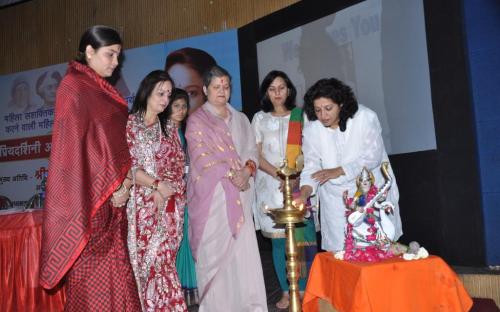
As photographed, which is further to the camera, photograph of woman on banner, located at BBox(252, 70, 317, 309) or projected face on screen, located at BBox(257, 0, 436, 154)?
projected face on screen, located at BBox(257, 0, 436, 154)

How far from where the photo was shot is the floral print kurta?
2.51 m

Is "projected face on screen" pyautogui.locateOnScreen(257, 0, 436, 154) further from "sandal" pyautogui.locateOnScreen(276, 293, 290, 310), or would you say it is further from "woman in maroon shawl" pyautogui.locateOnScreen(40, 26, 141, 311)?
"woman in maroon shawl" pyautogui.locateOnScreen(40, 26, 141, 311)

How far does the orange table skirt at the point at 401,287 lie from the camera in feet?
5.54

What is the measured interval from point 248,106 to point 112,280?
142 inches

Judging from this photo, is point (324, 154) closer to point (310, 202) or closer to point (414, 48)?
point (310, 202)

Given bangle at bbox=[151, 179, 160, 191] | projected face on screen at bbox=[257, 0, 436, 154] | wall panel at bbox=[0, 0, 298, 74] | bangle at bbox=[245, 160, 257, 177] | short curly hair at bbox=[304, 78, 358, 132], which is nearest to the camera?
bangle at bbox=[151, 179, 160, 191]

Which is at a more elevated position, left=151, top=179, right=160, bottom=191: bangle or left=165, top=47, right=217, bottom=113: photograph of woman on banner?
left=165, top=47, right=217, bottom=113: photograph of woman on banner

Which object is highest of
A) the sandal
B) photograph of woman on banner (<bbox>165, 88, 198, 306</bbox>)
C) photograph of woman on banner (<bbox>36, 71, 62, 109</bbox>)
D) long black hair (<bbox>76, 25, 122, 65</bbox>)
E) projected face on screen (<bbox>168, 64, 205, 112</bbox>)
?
photograph of woman on banner (<bbox>36, 71, 62, 109</bbox>)

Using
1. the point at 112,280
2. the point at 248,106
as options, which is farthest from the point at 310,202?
the point at 248,106

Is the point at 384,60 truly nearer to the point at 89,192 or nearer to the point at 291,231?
the point at 291,231

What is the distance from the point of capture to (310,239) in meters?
3.02

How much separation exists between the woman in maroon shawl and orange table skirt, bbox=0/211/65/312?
3.30ft

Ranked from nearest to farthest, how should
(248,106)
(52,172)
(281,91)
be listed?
(52,172) < (281,91) < (248,106)

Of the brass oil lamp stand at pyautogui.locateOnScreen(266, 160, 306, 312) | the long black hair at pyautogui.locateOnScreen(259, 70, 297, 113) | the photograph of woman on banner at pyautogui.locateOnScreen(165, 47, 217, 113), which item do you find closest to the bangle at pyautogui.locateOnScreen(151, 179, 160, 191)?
the brass oil lamp stand at pyautogui.locateOnScreen(266, 160, 306, 312)
